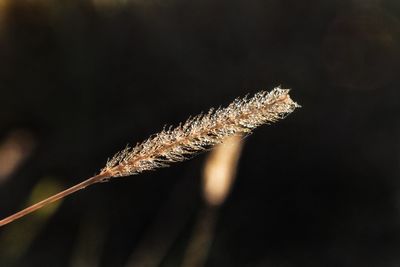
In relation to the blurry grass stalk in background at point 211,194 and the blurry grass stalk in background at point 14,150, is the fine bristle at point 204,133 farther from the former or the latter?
the blurry grass stalk in background at point 14,150

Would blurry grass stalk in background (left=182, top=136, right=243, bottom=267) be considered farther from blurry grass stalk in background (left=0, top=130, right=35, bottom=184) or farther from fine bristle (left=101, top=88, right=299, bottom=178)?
fine bristle (left=101, top=88, right=299, bottom=178)

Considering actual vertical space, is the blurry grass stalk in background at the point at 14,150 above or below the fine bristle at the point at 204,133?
above

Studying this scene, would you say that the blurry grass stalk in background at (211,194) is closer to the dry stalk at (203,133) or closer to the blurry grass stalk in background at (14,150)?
the blurry grass stalk in background at (14,150)

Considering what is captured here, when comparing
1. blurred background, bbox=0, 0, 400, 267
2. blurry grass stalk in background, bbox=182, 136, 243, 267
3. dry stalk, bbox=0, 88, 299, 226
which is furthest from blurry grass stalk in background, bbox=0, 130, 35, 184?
dry stalk, bbox=0, 88, 299, 226

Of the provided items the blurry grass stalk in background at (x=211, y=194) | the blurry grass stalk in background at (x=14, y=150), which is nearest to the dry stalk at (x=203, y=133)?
the blurry grass stalk in background at (x=211, y=194)

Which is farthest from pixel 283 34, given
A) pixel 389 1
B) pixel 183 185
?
pixel 183 185

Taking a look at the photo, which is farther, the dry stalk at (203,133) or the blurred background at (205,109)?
the blurred background at (205,109)
